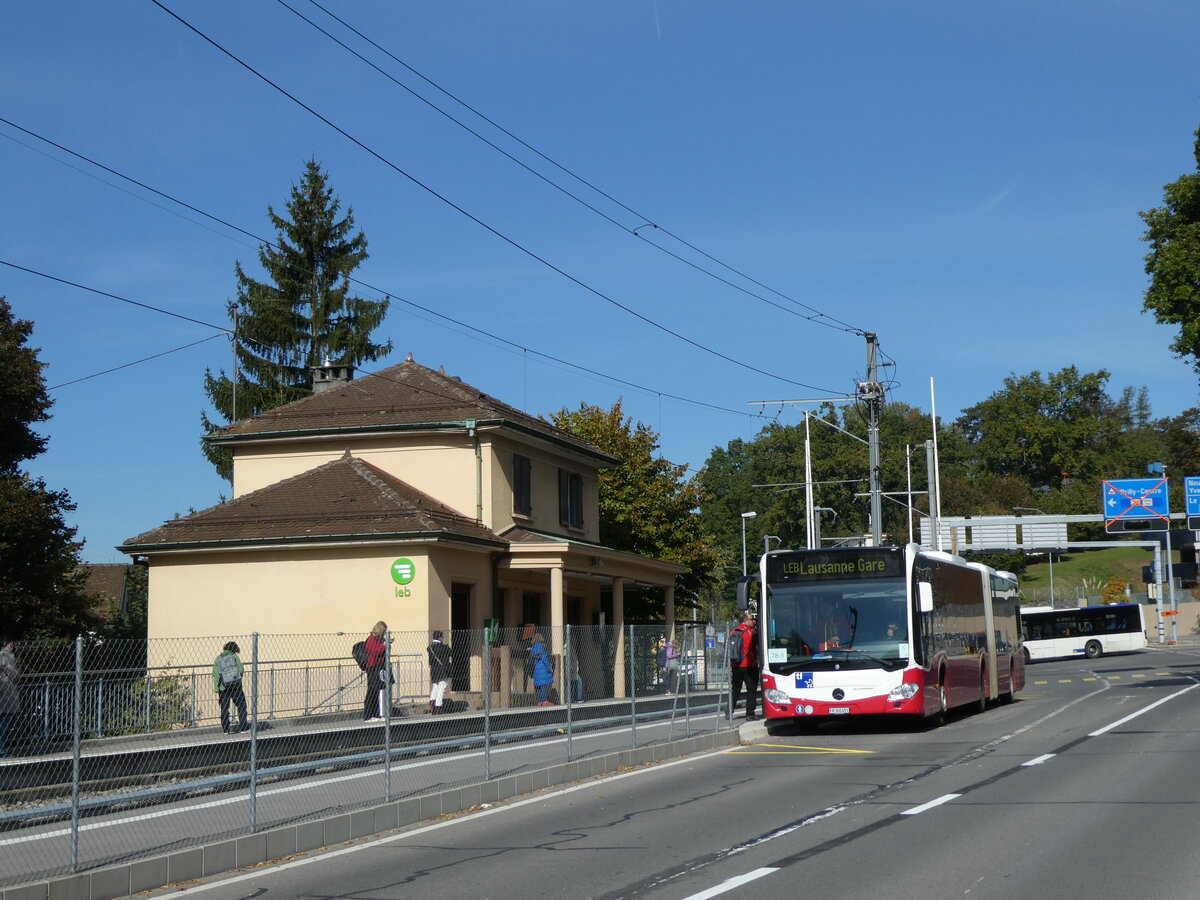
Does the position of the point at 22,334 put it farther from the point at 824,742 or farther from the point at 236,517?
the point at 824,742

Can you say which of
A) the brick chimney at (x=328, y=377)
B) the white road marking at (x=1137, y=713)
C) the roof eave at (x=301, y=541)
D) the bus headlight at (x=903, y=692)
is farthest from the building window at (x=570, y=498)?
the bus headlight at (x=903, y=692)

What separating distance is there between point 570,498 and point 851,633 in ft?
59.4

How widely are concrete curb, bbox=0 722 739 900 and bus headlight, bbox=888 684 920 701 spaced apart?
5.53 meters

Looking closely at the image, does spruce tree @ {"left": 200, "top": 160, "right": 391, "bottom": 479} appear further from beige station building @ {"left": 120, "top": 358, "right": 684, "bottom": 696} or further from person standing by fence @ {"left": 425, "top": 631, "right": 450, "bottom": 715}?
person standing by fence @ {"left": 425, "top": 631, "right": 450, "bottom": 715}

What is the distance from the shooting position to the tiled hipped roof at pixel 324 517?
2978cm

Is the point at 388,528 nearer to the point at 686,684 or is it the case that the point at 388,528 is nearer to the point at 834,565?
the point at 686,684

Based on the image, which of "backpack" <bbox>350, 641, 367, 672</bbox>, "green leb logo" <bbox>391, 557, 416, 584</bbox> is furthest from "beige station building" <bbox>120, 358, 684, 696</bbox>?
"backpack" <bbox>350, 641, 367, 672</bbox>

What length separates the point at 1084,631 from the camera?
6675cm

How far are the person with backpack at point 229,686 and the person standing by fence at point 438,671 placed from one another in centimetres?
220

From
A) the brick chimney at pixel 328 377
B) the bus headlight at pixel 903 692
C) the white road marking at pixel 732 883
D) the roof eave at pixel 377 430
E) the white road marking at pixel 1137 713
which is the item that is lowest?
the white road marking at pixel 1137 713

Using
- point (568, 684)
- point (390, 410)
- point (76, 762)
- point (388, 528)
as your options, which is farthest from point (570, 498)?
point (76, 762)

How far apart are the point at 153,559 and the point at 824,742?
17241mm

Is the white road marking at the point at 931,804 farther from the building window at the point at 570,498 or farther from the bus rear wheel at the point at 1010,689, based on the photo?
the building window at the point at 570,498

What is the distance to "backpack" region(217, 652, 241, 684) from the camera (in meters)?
15.8
